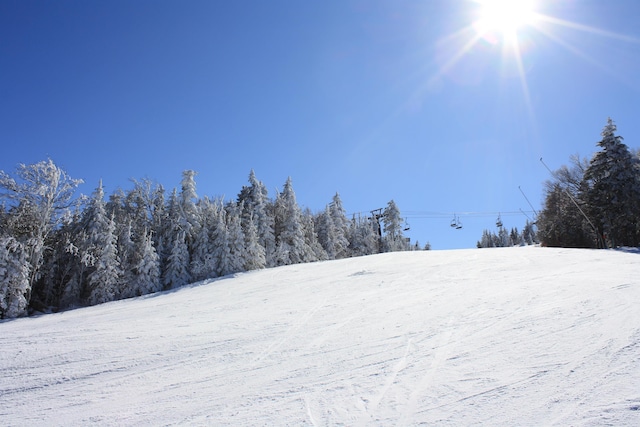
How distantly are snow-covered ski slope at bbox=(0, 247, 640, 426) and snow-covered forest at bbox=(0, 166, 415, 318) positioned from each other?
17.4 metres

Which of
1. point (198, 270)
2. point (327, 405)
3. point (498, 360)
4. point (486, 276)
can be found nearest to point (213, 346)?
point (327, 405)

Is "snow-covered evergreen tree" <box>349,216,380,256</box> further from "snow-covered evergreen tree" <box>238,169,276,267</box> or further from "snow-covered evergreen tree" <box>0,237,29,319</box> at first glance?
"snow-covered evergreen tree" <box>0,237,29,319</box>

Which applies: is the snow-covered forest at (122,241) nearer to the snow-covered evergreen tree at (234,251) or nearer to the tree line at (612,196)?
the snow-covered evergreen tree at (234,251)

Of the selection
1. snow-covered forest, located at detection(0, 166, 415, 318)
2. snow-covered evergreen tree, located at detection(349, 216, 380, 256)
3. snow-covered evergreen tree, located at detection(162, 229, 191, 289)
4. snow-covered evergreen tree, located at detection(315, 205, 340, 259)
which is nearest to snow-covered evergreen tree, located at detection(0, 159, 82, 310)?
snow-covered forest, located at detection(0, 166, 415, 318)

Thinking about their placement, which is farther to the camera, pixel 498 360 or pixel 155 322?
pixel 155 322

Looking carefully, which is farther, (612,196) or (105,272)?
(612,196)

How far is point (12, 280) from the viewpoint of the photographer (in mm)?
21016

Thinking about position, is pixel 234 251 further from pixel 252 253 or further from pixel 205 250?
pixel 205 250

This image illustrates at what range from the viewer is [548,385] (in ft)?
14.9

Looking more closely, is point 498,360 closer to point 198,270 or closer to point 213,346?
point 213,346

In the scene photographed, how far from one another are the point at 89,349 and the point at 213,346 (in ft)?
10.2

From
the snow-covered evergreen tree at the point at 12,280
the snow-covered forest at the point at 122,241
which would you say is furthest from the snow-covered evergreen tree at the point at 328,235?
the snow-covered evergreen tree at the point at 12,280

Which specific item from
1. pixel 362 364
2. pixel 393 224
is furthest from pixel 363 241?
pixel 362 364

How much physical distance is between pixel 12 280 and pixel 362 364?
2585 centimetres
